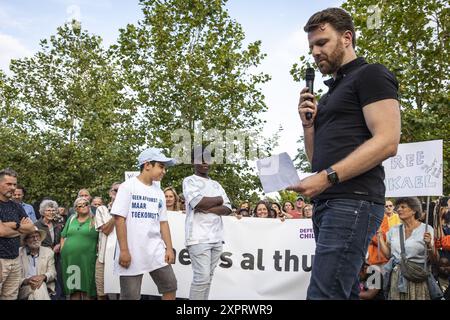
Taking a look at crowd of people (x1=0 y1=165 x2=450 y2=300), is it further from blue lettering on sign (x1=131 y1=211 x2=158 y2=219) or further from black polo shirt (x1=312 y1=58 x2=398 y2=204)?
black polo shirt (x1=312 y1=58 x2=398 y2=204)

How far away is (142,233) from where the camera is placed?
6328 mm

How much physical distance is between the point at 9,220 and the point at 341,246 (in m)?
5.49

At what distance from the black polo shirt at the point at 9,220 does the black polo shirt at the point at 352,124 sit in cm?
525

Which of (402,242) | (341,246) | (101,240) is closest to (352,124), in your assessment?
(341,246)

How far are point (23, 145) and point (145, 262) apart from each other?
921 inches

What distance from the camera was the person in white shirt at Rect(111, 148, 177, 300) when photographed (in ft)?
20.2

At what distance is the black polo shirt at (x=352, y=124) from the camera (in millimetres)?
2723

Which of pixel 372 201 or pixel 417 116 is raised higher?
pixel 417 116

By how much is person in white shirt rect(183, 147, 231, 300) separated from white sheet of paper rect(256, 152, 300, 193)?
13.7ft

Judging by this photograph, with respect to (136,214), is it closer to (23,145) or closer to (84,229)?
(84,229)

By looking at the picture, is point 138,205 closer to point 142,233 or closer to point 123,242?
point 142,233

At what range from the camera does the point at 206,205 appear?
7.17m

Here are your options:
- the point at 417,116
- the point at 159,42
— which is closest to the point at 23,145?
the point at 159,42

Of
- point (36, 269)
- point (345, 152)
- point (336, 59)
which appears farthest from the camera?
point (36, 269)
